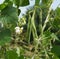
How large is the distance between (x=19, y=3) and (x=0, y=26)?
42 millimetres

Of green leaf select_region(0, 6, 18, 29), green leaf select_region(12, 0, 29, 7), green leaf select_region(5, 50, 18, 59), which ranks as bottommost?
green leaf select_region(5, 50, 18, 59)

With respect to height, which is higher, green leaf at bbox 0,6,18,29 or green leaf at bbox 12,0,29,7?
green leaf at bbox 12,0,29,7

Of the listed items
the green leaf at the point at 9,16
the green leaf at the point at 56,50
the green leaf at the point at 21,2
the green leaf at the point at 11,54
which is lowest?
the green leaf at the point at 56,50

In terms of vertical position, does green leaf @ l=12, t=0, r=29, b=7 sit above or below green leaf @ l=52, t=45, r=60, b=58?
above

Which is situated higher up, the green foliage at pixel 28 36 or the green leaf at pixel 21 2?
the green leaf at pixel 21 2

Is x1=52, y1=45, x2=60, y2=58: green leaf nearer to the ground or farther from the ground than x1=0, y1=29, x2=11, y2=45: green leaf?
nearer to the ground

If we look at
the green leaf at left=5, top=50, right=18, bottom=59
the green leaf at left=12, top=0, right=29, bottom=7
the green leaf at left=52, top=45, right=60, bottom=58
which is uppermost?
the green leaf at left=12, top=0, right=29, bottom=7

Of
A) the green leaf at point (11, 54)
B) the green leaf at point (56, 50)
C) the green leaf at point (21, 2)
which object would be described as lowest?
the green leaf at point (56, 50)

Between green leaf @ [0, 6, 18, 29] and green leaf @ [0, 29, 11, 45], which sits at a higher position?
green leaf @ [0, 6, 18, 29]

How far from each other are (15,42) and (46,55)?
51 mm

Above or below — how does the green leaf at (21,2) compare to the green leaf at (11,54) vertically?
above

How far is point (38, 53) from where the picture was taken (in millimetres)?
204

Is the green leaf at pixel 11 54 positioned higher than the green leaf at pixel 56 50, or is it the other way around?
the green leaf at pixel 11 54

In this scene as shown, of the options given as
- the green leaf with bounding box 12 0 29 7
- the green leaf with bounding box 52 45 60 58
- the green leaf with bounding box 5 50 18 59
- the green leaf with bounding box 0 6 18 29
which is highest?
the green leaf with bounding box 12 0 29 7
